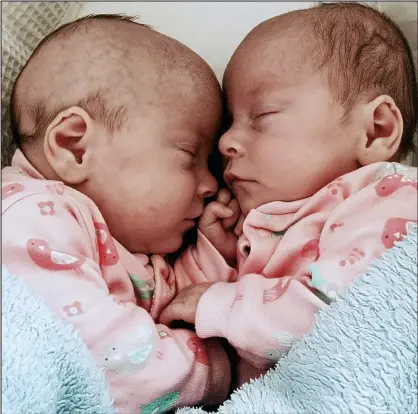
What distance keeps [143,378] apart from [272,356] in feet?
0.55

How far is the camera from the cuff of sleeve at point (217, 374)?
3.06 feet

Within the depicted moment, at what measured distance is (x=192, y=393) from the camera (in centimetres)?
90

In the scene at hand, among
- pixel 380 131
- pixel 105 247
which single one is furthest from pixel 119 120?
pixel 380 131

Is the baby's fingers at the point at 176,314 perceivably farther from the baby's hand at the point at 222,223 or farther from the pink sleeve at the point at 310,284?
the baby's hand at the point at 222,223

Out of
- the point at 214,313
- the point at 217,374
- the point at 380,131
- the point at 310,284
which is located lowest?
the point at 217,374

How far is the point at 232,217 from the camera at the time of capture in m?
1.08

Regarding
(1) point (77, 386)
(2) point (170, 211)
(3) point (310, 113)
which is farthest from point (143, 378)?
(3) point (310, 113)

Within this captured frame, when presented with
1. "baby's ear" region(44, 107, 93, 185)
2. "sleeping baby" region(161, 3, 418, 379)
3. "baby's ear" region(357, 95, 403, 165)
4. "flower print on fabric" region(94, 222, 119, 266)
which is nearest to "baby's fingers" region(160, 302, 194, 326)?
"sleeping baby" region(161, 3, 418, 379)

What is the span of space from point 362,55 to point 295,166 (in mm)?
198

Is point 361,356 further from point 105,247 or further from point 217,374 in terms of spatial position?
point 105,247

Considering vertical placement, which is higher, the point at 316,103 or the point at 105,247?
the point at 316,103

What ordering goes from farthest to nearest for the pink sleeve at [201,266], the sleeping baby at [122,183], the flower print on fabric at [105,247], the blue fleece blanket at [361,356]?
1. the pink sleeve at [201,266]
2. the flower print on fabric at [105,247]
3. the sleeping baby at [122,183]
4. the blue fleece blanket at [361,356]

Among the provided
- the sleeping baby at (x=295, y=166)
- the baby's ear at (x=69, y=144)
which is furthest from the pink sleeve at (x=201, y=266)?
the baby's ear at (x=69, y=144)

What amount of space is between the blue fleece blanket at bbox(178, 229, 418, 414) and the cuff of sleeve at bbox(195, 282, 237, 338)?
0.11 meters
